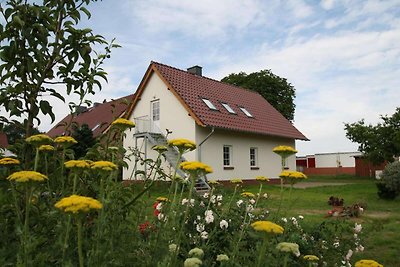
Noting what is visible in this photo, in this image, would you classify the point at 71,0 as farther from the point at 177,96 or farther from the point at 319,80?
the point at 177,96

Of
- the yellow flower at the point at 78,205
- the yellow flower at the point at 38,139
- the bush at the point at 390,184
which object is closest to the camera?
the yellow flower at the point at 78,205

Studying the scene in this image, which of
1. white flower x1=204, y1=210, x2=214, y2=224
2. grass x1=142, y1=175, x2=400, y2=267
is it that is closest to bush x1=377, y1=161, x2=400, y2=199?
grass x1=142, y1=175, x2=400, y2=267

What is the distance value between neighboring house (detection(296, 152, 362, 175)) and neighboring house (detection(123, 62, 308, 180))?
66.9 ft

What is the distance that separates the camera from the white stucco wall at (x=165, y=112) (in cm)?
1650

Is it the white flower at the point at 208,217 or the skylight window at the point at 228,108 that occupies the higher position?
the skylight window at the point at 228,108

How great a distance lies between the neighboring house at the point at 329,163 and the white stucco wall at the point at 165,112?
80.8ft

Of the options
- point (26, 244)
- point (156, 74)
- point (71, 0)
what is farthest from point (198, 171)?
point (156, 74)

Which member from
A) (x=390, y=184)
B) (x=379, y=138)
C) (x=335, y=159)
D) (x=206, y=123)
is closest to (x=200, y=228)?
(x=390, y=184)

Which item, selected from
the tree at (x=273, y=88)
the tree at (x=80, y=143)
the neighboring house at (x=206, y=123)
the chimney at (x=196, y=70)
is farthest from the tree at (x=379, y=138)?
the tree at (x=80, y=143)

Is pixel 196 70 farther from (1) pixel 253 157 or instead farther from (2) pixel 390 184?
(2) pixel 390 184

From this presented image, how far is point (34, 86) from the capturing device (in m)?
2.56

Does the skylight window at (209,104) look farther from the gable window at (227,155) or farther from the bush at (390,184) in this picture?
the bush at (390,184)

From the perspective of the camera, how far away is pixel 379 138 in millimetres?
27375

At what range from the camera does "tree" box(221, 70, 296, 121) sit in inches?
1335
